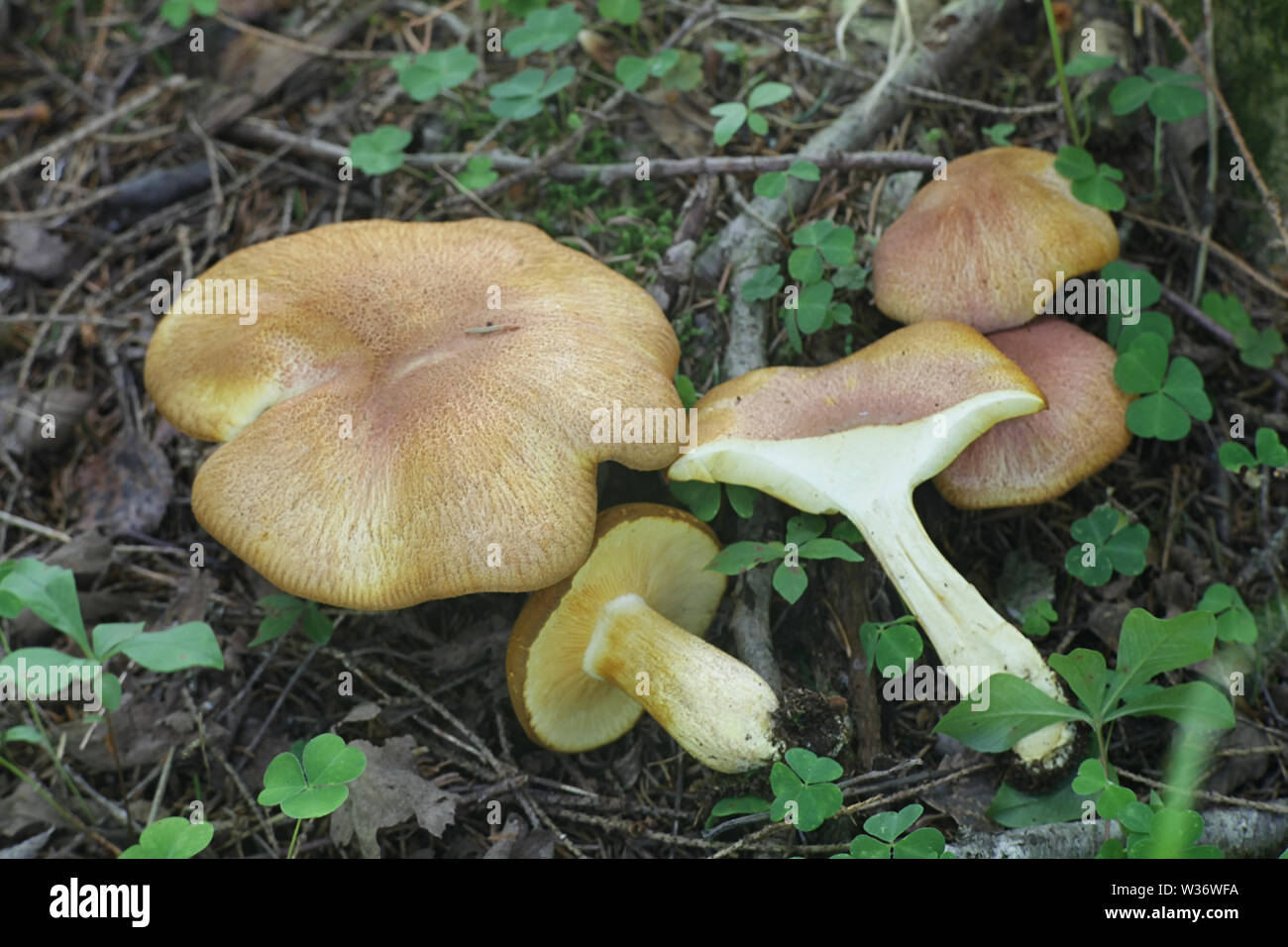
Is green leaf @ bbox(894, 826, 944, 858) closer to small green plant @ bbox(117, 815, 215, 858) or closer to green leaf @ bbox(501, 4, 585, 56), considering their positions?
small green plant @ bbox(117, 815, 215, 858)

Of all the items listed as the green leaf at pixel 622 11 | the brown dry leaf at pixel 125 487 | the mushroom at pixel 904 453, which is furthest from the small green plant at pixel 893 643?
the green leaf at pixel 622 11

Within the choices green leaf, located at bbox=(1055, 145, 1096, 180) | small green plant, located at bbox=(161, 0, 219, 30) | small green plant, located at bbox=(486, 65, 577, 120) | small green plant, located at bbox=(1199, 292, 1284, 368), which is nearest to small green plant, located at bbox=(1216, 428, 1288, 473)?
small green plant, located at bbox=(1199, 292, 1284, 368)

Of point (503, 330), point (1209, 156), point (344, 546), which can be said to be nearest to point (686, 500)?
point (503, 330)

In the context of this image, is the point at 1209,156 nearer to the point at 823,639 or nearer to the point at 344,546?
the point at 823,639

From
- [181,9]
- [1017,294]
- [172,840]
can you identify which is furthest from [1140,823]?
[181,9]

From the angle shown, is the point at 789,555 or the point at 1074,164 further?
the point at 1074,164

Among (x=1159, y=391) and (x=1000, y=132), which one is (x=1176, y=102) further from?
(x=1159, y=391)
